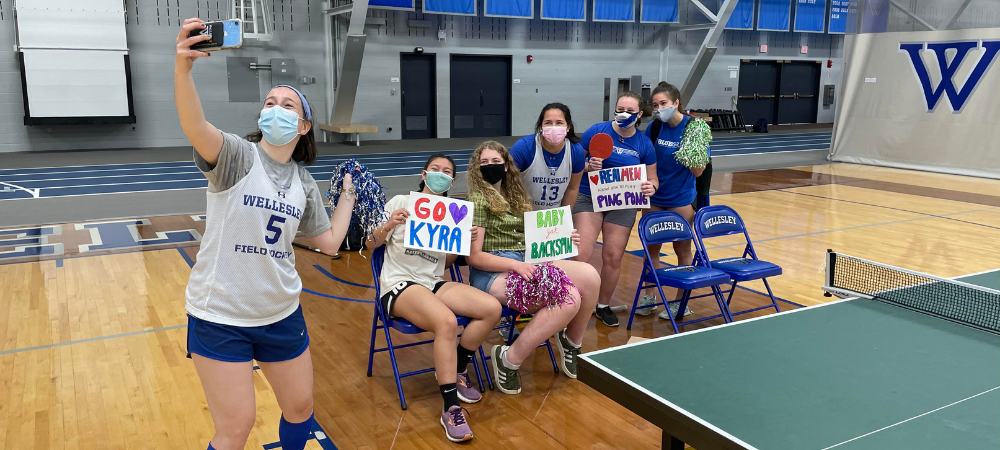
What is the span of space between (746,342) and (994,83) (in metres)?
13.7

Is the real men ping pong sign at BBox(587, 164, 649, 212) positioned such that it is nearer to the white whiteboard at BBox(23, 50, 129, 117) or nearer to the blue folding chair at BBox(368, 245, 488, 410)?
the blue folding chair at BBox(368, 245, 488, 410)

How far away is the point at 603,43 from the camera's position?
861 inches

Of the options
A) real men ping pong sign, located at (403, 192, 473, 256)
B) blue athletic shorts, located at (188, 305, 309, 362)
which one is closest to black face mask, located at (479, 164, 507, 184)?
real men ping pong sign, located at (403, 192, 473, 256)

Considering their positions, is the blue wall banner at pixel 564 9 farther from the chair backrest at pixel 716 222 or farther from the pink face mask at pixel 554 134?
the pink face mask at pixel 554 134

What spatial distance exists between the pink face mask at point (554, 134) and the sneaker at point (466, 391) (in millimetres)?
1678

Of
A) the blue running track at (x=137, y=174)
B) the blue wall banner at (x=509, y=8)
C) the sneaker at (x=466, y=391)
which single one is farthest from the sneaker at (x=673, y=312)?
the blue wall banner at (x=509, y=8)

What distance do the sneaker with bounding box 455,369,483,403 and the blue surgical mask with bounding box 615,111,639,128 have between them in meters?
2.22

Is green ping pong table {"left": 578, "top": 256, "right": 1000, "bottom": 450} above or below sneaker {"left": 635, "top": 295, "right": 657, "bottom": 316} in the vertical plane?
above

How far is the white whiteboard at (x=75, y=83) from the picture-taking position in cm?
1475

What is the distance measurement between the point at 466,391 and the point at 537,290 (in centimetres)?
73

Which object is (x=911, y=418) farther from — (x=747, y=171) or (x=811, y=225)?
(x=747, y=171)

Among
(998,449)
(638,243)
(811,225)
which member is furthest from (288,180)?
(811,225)

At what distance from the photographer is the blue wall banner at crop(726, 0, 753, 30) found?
2298 cm

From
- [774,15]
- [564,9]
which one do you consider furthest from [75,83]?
[774,15]
